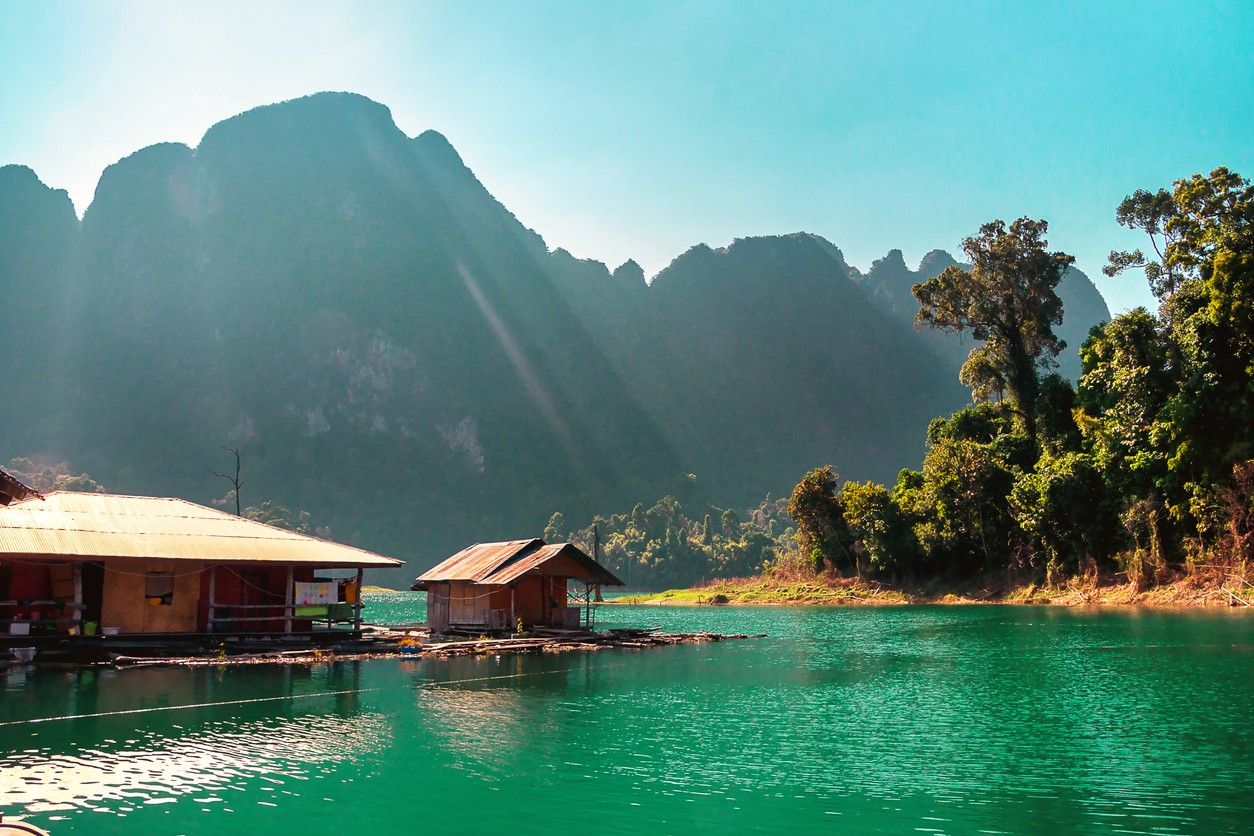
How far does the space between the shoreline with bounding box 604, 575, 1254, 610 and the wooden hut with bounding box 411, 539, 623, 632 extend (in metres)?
28.7

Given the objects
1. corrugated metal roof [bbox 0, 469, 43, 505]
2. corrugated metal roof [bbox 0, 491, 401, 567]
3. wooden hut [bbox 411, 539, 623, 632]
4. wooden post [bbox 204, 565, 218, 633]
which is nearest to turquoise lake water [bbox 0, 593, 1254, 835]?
wooden post [bbox 204, 565, 218, 633]

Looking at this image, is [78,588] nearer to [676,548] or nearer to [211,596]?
[211,596]

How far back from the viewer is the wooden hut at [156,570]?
24625 mm

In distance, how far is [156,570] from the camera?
88.6ft

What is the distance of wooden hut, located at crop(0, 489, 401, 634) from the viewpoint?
24.6 metres

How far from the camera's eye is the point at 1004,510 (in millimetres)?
58656

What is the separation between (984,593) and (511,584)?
3712cm

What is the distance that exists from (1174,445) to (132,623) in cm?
4575

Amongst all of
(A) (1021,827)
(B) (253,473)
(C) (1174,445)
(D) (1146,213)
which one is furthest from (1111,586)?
(B) (253,473)

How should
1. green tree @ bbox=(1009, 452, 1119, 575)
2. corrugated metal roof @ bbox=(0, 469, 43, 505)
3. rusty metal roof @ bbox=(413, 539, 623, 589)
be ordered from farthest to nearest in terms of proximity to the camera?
green tree @ bbox=(1009, 452, 1119, 575), corrugated metal roof @ bbox=(0, 469, 43, 505), rusty metal roof @ bbox=(413, 539, 623, 589)

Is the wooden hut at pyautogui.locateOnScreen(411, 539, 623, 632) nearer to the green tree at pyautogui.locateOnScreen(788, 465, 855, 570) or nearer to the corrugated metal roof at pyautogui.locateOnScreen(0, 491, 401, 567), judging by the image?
the corrugated metal roof at pyautogui.locateOnScreen(0, 491, 401, 567)

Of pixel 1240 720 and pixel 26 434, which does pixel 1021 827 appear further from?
pixel 26 434

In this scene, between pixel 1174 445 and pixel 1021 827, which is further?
pixel 1174 445

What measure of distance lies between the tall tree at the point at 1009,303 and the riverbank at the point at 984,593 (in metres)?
11.2
